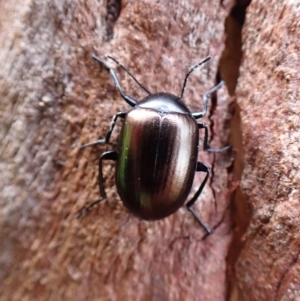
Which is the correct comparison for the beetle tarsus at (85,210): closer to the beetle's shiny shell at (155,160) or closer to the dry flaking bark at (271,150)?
the beetle's shiny shell at (155,160)

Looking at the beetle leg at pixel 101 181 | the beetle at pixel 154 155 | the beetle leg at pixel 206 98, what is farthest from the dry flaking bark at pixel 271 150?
the beetle leg at pixel 101 181

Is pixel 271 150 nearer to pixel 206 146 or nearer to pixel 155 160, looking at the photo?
pixel 206 146

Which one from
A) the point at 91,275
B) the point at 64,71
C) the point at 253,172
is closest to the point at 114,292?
the point at 91,275

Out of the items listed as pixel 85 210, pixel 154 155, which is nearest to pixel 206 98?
pixel 154 155

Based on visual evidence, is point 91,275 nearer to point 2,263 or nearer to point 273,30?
point 2,263

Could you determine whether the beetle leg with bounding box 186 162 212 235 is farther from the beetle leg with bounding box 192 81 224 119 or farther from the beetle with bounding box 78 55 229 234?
the beetle leg with bounding box 192 81 224 119
